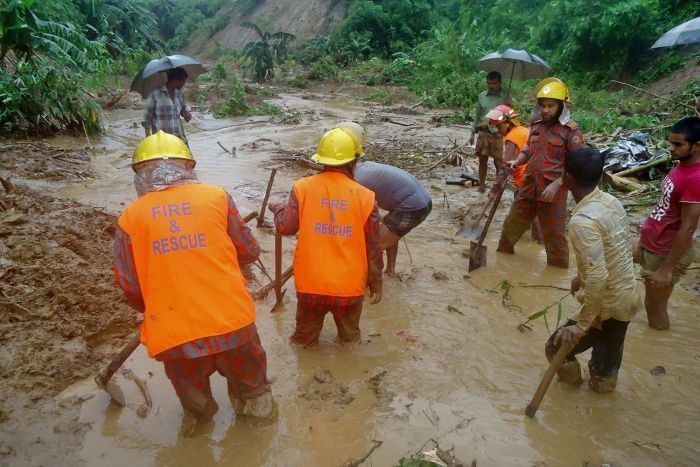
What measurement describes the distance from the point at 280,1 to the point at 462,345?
37.2 metres

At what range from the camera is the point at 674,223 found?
10.8 ft

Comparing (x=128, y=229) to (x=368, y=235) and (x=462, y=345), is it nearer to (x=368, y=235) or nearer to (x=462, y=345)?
(x=368, y=235)

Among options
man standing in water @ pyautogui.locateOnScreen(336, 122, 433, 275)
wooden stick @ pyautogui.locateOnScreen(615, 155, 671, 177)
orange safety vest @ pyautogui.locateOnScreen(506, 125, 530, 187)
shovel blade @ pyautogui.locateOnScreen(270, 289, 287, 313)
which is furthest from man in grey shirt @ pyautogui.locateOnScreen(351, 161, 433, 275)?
wooden stick @ pyautogui.locateOnScreen(615, 155, 671, 177)

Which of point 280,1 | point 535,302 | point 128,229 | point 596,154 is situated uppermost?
point 280,1

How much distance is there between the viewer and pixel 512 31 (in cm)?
2017

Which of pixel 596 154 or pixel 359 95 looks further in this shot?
pixel 359 95

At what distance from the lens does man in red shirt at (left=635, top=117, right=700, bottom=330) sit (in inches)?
121

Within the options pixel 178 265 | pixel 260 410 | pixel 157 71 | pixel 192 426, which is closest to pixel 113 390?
pixel 192 426

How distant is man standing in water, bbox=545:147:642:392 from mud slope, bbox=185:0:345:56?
31.3m

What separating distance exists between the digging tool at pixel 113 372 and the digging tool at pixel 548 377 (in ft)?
7.37

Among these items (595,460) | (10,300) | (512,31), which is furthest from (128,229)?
(512,31)

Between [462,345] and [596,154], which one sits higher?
[596,154]

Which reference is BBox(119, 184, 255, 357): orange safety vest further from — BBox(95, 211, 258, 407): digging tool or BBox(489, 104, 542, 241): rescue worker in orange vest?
BBox(489, 104, 542, 241): rescue worker in orange vest

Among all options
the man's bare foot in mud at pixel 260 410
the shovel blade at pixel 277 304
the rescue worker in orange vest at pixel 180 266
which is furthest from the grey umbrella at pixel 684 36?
the man's bare foot in mud at pixel 260 410
